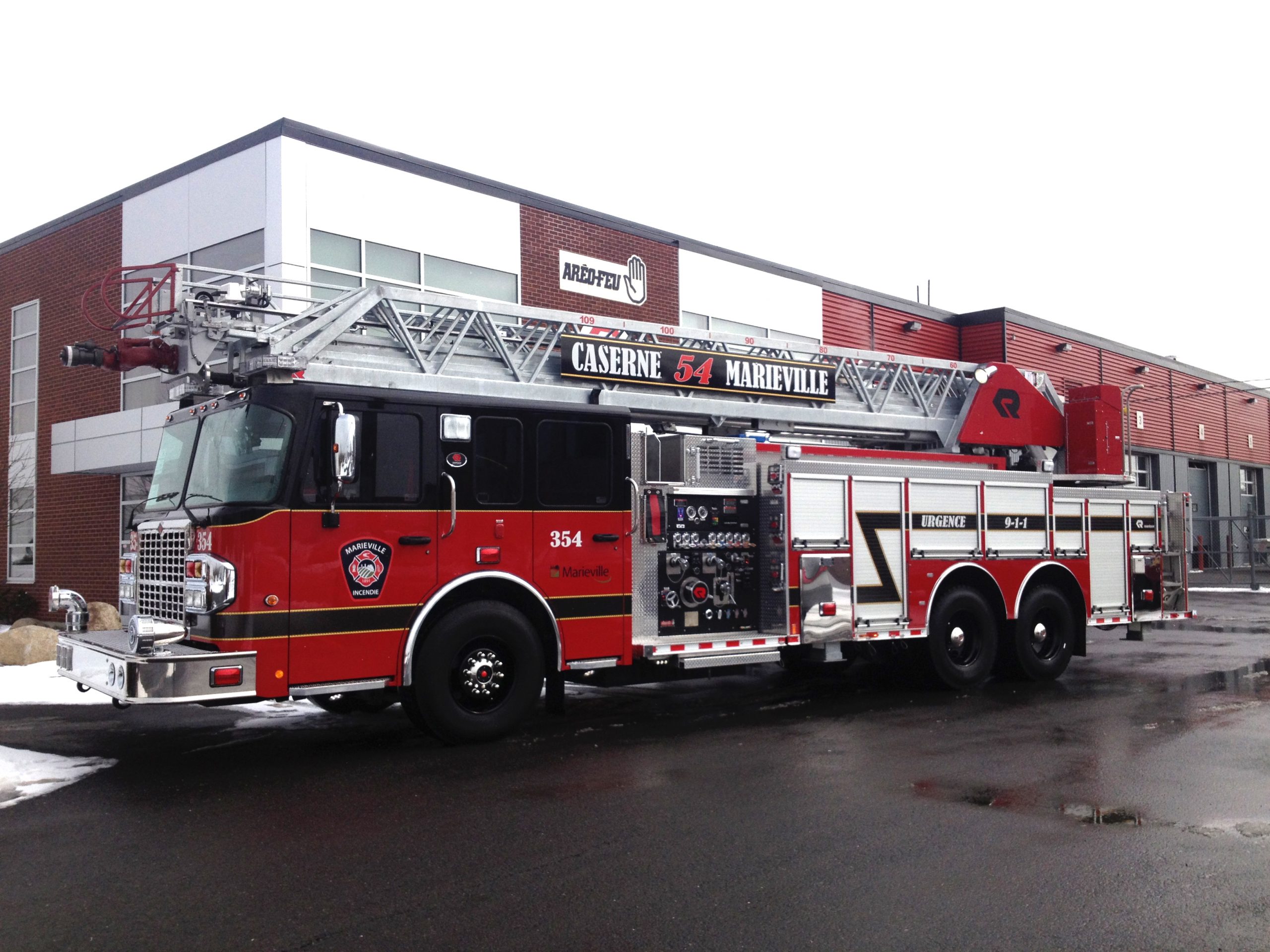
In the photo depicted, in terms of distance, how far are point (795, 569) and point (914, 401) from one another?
3249 millimetres

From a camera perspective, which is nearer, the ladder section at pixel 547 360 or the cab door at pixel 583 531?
the ladder section at pixel 547 360

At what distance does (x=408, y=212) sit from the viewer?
54.6 feet

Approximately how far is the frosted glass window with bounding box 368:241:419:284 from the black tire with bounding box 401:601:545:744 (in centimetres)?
943

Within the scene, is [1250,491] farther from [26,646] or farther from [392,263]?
[26,646]

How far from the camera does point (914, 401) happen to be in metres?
12.1

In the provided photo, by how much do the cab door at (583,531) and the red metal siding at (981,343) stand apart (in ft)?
75.5

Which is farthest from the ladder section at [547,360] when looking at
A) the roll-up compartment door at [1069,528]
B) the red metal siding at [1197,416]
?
the red metal siding at [1197,416]

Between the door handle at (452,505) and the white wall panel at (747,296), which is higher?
the white wall panel at (747,296)

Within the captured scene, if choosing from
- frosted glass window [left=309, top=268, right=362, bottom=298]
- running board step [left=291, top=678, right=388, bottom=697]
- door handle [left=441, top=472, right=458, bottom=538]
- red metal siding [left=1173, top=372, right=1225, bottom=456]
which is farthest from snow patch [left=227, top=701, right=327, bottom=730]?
red metal siding [left=1173, top=372, right=1225, bottom=456]

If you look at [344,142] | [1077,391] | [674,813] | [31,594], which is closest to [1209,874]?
[674,813]

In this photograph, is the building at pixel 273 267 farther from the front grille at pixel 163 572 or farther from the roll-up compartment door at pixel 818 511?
the roll-up compartment door at pixel 818 511

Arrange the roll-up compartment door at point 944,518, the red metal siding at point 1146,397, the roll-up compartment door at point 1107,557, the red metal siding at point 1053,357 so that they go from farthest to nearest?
the red metal siding at point 1146,397 → the red metal siding at point 1053,357 → the roll-up compartment door at point 1107,557 → the roll-up compartment door at point 944,518

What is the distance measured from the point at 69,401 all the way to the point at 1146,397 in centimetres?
3295

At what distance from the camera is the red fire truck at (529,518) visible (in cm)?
742
